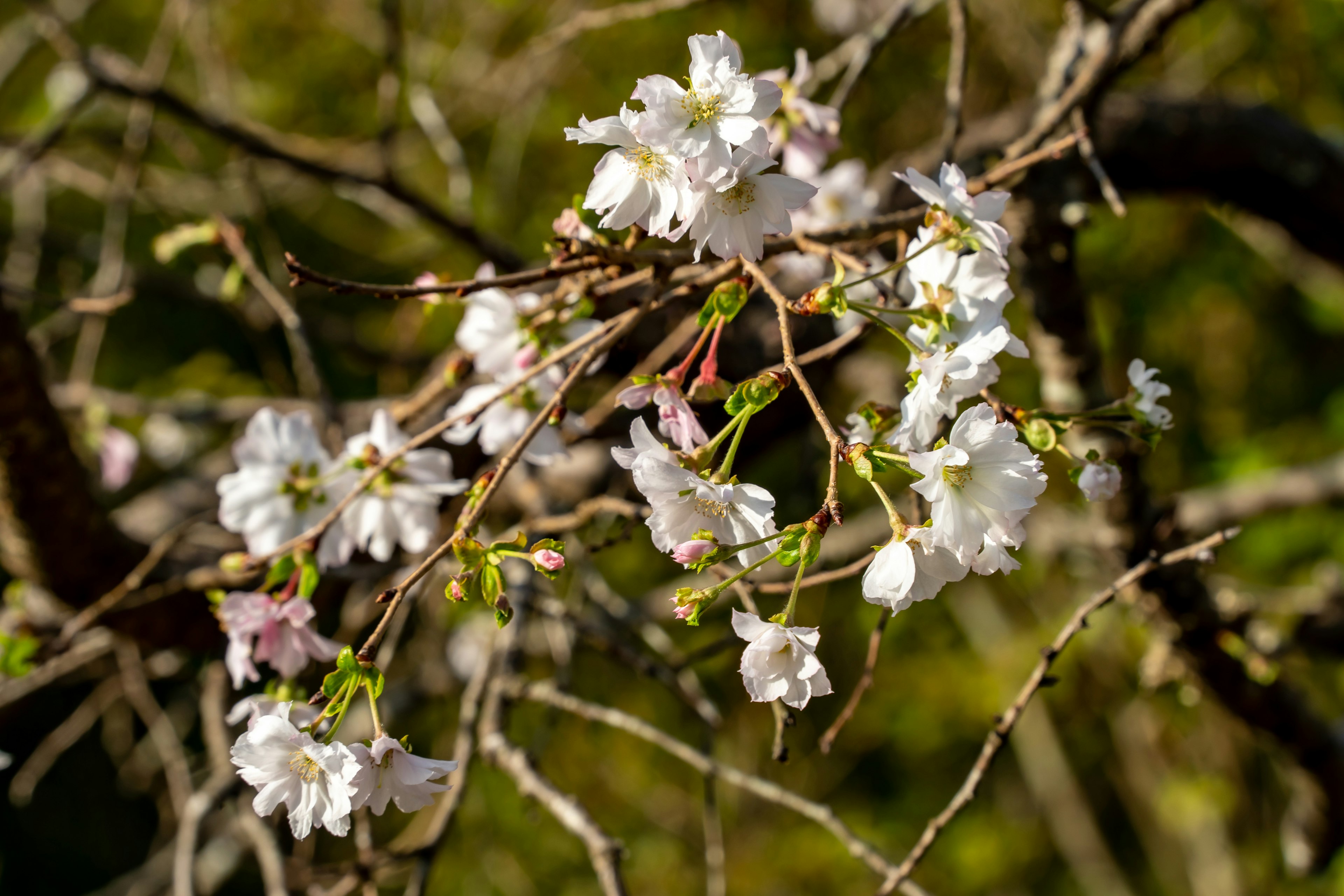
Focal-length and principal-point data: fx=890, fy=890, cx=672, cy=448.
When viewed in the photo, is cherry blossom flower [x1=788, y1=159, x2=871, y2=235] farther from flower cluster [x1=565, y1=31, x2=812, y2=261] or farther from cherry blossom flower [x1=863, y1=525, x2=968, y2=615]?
cherry blossom flower [x1=863, y1=525, x2=968, y2=615]

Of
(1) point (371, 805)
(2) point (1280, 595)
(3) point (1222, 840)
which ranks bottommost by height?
(3) point (1222, 840)

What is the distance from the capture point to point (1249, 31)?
3.08 metres

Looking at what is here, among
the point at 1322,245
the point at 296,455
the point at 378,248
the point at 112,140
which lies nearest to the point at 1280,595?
the point at 1322,245

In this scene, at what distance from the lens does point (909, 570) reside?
0.57 meters

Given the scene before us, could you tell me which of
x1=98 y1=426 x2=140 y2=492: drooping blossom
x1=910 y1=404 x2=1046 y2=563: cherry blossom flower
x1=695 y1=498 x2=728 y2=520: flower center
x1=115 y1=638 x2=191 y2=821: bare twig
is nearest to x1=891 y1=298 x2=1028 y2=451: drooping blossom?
x1=910 y1=404 x2=1046 y2=563: cherry blossom flower

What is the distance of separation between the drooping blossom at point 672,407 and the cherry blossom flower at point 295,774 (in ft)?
1.05

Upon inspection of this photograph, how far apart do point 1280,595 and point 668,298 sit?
2.21 metres

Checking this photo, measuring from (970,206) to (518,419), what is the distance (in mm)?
491

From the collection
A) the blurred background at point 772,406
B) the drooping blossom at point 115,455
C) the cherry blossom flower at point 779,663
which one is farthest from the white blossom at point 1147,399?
the drooping blossom at point 115,455

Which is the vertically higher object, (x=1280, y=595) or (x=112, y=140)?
(x=112, y=140)

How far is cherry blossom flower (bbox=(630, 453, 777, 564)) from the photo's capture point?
0.59 meters

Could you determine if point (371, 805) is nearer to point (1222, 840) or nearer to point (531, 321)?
point (531, 321)

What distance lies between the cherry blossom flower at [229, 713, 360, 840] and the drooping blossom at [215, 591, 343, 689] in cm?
20

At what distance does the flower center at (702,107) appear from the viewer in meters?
0.63
